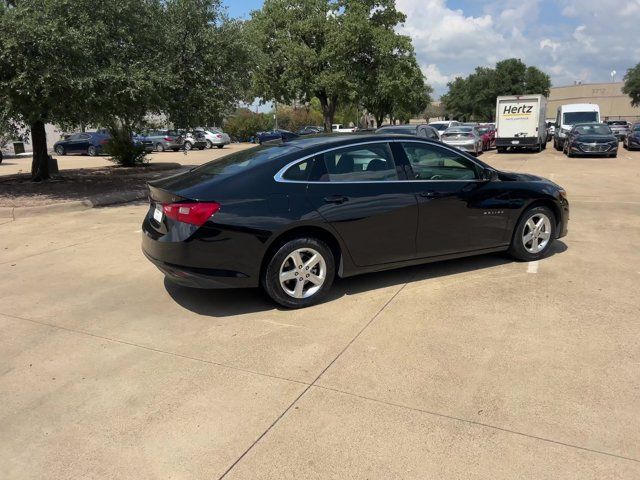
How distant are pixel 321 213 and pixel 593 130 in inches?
898

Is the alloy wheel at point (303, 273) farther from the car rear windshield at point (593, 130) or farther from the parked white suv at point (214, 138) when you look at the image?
the parked white suv at point (214, 138)

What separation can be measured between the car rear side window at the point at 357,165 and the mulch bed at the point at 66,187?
202 inches

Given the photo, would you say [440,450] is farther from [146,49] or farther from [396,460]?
[146,49]

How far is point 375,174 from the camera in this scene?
5215mm

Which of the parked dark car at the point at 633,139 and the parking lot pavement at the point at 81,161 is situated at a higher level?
the parked dark car at the point at 633,139

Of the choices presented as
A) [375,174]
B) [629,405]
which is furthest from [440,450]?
[375,174]

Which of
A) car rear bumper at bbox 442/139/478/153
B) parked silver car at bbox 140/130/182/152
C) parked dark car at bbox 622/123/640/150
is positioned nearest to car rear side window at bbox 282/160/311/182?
car rear bumper at bbox 442/139/478/153

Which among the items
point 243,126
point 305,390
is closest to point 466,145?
point 305,390

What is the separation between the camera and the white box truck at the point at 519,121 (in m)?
25.8

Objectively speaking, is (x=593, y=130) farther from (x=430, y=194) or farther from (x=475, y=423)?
(x=475, y=423)

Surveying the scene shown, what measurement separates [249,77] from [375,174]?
9.90 meters

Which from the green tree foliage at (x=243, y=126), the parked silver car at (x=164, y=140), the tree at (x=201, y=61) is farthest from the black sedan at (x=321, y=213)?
the green tree foliage at (x=243, y=126)

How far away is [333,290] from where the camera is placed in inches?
215

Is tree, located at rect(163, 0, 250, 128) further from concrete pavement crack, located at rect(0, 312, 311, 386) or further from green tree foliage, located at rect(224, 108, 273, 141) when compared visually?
green tree foliage, located at rect(224, 108, 273, 141)
